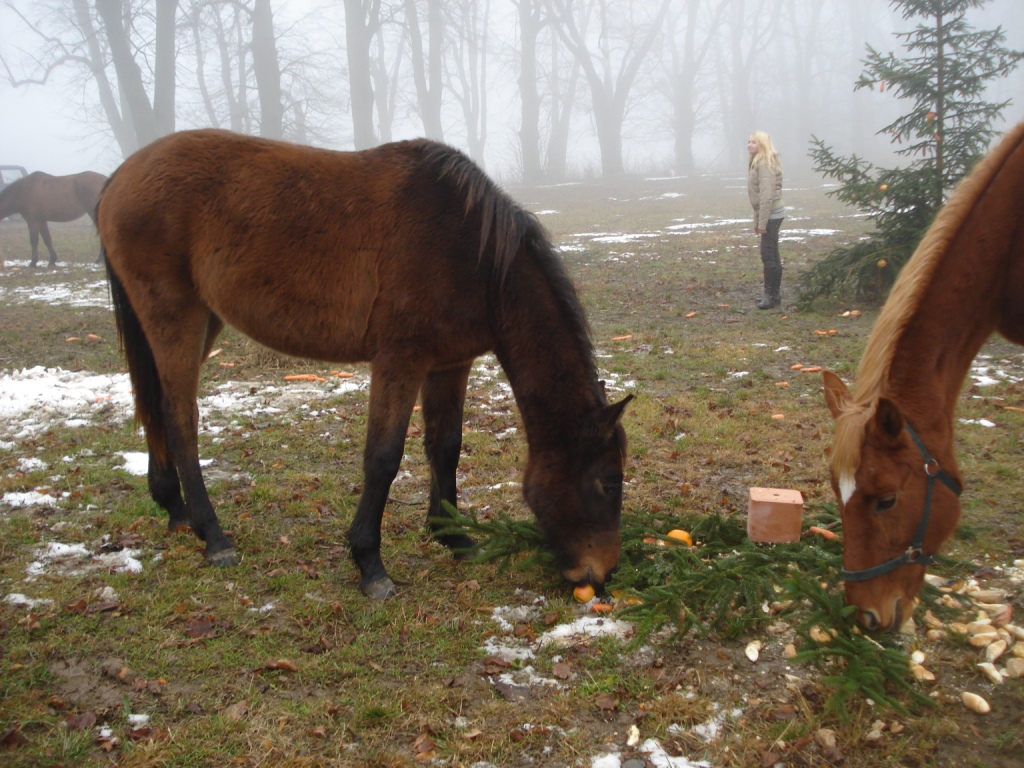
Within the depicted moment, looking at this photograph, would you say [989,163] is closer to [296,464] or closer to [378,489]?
[378,489]

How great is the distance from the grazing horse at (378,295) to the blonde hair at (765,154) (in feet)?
24.7

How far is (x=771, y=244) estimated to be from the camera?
10336 mm

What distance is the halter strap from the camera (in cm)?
263

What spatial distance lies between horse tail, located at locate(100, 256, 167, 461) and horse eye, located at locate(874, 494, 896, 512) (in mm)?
3867

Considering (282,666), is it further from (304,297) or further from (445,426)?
(304,297)

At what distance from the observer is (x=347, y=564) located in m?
4.08

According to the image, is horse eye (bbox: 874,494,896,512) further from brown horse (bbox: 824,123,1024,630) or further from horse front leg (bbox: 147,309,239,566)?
horse front leg (bbox: 147,309,239,566)

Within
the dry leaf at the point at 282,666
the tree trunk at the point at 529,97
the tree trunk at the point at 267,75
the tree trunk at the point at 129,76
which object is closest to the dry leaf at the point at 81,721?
the dry leaf at the point at 282,666

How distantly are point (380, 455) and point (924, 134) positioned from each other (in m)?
9.22

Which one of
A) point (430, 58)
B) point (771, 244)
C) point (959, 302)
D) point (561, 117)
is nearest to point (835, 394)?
point (959, 302)

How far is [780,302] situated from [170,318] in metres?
9.14

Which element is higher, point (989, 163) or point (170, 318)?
point (989, 163)

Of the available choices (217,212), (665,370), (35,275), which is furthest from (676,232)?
(217,212)

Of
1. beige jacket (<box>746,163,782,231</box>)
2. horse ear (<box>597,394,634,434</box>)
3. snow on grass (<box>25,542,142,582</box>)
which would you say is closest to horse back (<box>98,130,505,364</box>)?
horse ear (<box>597,394,634,434</box>)
